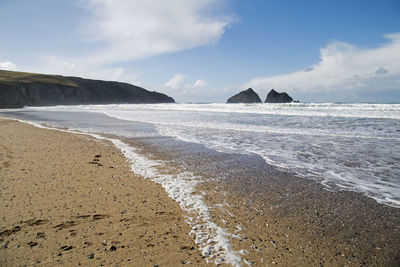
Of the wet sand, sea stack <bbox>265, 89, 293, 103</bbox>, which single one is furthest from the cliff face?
sea stack <bbox>265, 89, 293, 103</bbox>

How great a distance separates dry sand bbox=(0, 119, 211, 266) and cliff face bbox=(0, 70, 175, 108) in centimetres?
7354

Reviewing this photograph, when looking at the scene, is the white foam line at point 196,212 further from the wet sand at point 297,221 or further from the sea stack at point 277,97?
the sea stack at point 277,97

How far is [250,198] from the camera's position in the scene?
4.49 m

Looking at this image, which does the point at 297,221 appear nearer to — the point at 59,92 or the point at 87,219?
the point at 87,219

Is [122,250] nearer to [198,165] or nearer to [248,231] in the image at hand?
[248,231]

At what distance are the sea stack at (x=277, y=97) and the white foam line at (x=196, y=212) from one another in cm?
9735

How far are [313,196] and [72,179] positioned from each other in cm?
519

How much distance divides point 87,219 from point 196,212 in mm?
1682

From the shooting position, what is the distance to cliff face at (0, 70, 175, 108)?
72294mm

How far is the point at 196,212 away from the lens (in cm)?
391

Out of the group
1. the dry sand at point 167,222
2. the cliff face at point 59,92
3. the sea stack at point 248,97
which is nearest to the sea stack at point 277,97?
the sea stack at point 248,97

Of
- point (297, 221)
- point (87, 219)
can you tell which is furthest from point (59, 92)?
point (297, 221)

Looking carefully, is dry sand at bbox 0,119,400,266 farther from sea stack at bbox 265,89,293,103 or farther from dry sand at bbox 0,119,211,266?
sea stack at bbox 265,89,293,103

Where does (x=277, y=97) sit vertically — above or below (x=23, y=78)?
below
